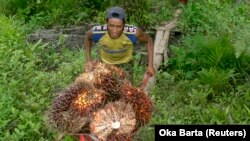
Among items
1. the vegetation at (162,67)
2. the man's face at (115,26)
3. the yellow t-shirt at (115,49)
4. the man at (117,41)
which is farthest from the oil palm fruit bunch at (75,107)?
the yellow t-shirt at (115,49)

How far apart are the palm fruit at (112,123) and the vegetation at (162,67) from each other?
89 cm

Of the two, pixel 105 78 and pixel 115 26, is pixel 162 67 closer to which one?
pixel 115 26

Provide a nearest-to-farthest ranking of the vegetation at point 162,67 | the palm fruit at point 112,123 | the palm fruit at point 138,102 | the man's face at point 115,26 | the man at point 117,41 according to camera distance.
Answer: the palm fruit at point 112,123 < the palm fruit at point 138,102 < the man's face at point 115,26 < the man at point 117,41 < the vegetation at point 162,67

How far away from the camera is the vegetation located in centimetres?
422

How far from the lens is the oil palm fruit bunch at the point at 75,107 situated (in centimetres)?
254

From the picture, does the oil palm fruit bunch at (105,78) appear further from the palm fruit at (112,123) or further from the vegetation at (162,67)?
the vegetation at (162,67)

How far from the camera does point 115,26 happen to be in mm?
3721

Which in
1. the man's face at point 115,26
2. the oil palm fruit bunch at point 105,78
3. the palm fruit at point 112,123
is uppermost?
the man's face at point 115,26

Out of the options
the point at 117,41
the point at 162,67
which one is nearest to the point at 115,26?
the point at 117,41

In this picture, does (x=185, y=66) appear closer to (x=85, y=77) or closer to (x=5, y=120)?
(x=5, y=120)

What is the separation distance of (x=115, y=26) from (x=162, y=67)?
181 cm

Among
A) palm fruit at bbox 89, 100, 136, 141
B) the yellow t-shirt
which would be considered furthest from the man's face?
palm fruit at bbox 89, 100, 136, 141

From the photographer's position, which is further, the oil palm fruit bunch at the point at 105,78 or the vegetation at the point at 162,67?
the vegetation at the point at 162,67

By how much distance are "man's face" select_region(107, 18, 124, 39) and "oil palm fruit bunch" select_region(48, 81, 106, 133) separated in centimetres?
111
